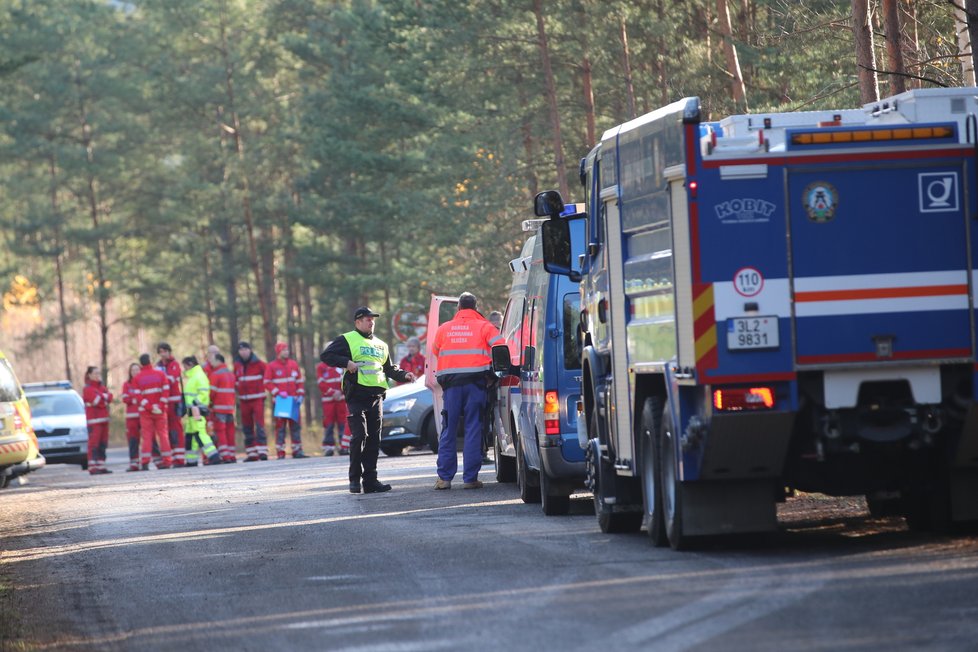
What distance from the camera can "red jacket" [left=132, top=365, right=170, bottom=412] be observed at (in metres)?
29.7

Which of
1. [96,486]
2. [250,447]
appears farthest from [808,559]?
[250,447]

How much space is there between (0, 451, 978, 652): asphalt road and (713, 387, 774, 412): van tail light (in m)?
0.94

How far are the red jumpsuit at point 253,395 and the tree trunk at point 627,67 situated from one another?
28.9 feet

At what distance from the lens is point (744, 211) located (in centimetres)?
1017

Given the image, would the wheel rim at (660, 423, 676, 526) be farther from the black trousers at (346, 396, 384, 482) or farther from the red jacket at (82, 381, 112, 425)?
the red jacket at (82, 381, 112, 425)

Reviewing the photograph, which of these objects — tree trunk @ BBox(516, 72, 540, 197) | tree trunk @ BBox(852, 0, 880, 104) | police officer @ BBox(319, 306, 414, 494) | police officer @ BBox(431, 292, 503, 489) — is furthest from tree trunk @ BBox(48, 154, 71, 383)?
police officer @ BBox(431, 292, 503, 489)

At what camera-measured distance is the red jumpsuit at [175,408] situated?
99.9 feet

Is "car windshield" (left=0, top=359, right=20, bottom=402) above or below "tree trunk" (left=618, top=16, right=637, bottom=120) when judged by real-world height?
below

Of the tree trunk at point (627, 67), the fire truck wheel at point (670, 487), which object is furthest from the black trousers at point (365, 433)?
the tree trunk at point (627, 67)

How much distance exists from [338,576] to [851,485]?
3.34 metres

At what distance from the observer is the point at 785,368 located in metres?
10.1

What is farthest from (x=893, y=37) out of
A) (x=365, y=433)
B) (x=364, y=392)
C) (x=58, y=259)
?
(x=58, y=259)

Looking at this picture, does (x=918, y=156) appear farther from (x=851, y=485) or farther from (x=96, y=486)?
(x=96, y=486)

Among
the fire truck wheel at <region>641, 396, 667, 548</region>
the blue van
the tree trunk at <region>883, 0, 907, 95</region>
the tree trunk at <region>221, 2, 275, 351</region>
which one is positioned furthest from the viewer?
the tree trunk at <region>221, 2, 275, 351</region>
